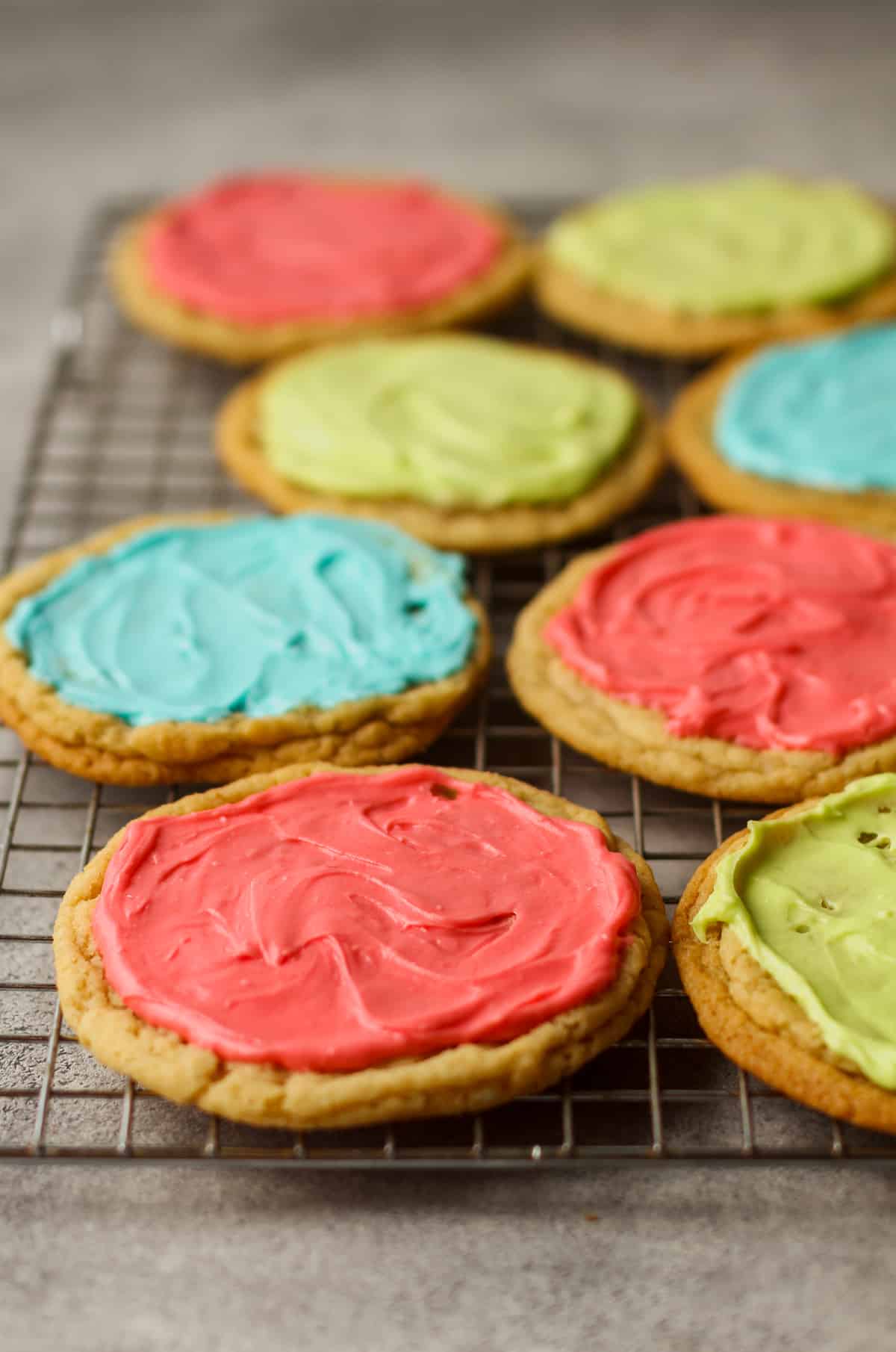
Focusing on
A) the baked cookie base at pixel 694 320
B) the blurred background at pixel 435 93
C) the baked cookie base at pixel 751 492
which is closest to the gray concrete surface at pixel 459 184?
the blurred background at pixel 435 93

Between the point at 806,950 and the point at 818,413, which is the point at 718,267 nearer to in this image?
the point at 818,413

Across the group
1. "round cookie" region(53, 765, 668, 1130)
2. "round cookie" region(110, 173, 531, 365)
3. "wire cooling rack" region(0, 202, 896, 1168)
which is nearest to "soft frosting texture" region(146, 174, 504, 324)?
"round cookie" region(110, 173, 531, 365)

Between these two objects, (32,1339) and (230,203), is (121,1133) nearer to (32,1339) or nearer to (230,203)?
(32,1339)

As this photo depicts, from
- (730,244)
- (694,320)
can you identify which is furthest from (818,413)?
(730,244)

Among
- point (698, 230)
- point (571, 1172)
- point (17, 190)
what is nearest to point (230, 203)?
point (17, 190)

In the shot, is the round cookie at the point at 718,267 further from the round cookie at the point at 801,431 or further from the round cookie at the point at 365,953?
the round cookie at the point at 365,953
